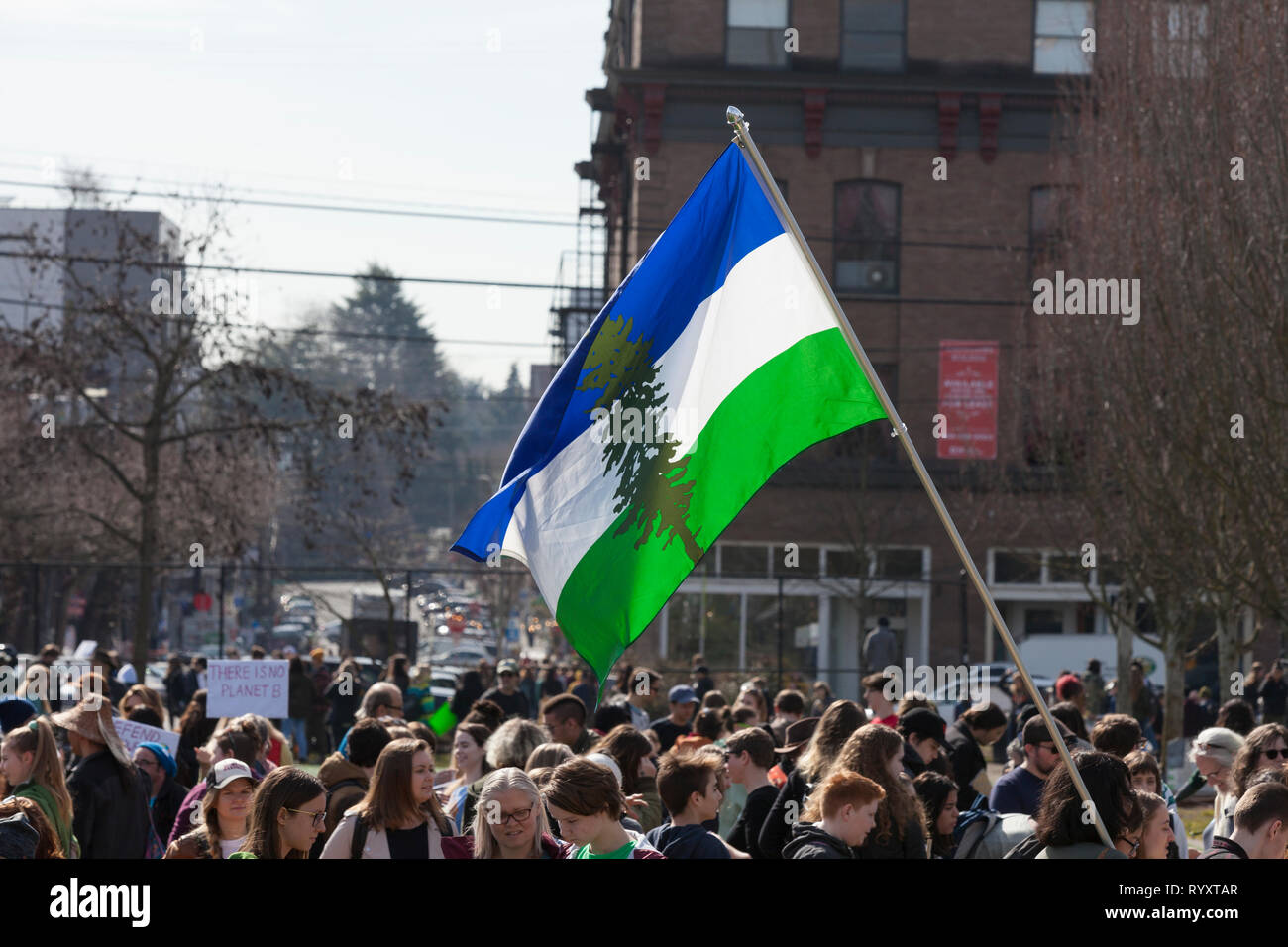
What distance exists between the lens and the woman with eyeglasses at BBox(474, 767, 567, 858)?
5371 mm

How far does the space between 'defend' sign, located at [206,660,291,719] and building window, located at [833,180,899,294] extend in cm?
2130

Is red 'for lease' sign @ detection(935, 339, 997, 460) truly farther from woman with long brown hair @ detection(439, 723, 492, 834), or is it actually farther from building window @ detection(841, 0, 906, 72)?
woman with long brown hair @ detection(439, 723, 492, 834)

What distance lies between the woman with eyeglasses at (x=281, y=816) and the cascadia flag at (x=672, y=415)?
3.85 ft

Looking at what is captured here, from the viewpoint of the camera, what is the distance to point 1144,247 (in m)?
17.1

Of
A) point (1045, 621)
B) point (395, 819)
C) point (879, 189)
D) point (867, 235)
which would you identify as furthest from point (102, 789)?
point (1045, 621)

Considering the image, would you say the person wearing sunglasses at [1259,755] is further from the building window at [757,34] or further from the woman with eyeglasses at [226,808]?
the building window at [757,34]

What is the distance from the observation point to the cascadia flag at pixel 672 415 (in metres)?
6.19

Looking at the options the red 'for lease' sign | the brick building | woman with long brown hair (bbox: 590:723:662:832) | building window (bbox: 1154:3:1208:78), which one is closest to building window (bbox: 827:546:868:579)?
the brick building

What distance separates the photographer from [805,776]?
7285 millimetres

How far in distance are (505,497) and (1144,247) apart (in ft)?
40.9

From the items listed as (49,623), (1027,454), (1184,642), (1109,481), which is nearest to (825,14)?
(1027,454)

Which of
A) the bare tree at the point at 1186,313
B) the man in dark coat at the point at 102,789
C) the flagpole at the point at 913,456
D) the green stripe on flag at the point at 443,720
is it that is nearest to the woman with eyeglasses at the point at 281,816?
the man in dark coat at the point at 102,789

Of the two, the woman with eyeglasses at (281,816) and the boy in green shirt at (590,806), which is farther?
the woman with eyeglasses at (281,816)

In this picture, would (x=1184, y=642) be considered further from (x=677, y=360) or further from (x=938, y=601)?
(x=677, y=360)
